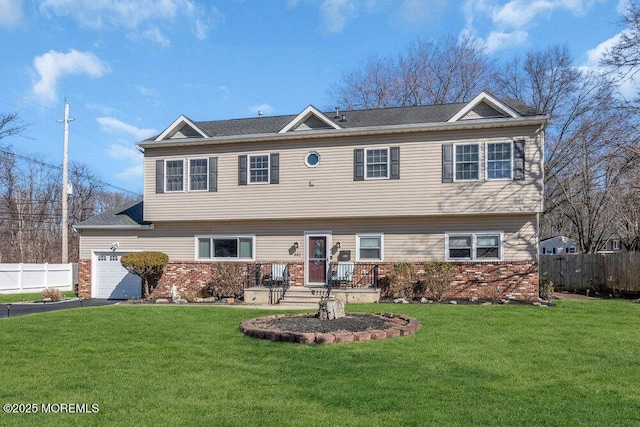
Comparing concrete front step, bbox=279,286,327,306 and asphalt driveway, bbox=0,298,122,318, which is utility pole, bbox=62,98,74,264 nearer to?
asphalt driveway, bbox=0,298,122,318

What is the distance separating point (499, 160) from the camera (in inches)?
631

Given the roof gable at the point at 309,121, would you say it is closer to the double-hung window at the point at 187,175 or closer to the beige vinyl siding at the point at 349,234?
the double-hung window at the point at 187,175

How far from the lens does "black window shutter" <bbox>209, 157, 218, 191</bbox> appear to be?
18.3m

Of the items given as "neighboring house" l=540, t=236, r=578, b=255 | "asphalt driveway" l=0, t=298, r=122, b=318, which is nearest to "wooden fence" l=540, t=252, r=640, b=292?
"asphalt driveway" l=0, t=298, r=122, b=318

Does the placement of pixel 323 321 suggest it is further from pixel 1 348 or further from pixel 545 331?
pixel 1 348

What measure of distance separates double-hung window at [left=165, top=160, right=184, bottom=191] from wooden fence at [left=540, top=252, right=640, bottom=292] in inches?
615

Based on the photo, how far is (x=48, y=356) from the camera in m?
7.82

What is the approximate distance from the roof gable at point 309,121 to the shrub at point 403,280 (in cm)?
534

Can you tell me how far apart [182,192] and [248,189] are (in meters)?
2.59

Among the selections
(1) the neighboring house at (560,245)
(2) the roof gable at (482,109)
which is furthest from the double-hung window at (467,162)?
(1) the neighboring house at (560,245)

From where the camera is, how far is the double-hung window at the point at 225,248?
18531mm

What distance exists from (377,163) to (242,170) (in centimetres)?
488

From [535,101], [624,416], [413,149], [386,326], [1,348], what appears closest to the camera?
[624,416]

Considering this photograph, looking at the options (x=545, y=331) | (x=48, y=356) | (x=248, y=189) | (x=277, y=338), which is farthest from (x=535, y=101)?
(x=48, y=356)
